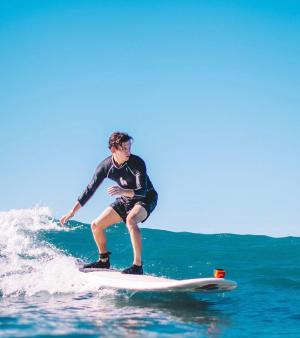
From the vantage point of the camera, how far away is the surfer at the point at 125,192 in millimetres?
6242

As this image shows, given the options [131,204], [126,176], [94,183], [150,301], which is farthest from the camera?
[94,183]

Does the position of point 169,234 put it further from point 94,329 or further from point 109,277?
point 94,329

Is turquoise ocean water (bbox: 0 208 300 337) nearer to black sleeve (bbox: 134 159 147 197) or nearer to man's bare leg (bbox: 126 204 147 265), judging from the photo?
man's bare leg (bbox: 126 204 147 265)

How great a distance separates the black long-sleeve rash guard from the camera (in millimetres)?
6359

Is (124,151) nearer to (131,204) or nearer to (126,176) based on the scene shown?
(126,176)

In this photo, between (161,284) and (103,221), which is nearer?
(161,284)

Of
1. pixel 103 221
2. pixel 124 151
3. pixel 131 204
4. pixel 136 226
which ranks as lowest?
pixel 136 226

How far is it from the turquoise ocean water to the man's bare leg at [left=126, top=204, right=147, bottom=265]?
58cm

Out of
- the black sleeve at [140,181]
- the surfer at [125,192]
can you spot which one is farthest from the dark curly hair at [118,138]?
the black sleeve at [140,181]

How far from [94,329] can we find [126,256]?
9133 mm

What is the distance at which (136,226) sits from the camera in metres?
6.25

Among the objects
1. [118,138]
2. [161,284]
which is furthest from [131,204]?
[161,284]

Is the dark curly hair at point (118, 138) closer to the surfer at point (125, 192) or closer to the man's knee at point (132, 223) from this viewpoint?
the surfer at point (125, 192)

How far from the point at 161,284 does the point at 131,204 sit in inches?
56.3
